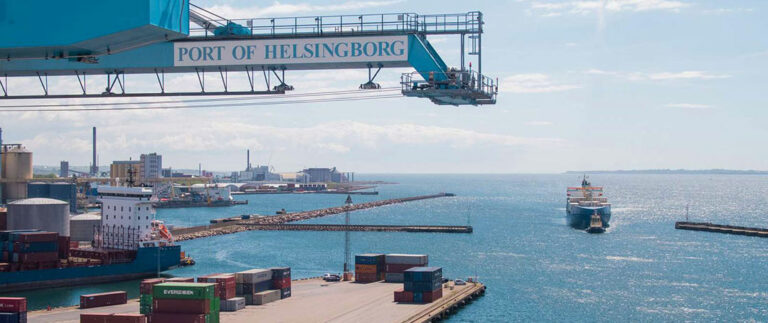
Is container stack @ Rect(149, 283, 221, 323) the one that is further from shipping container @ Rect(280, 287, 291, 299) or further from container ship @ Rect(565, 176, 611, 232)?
container ship @ Rect(565, 176, 611, 232)

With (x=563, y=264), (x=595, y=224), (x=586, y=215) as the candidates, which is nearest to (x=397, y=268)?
(x=563, y=264)

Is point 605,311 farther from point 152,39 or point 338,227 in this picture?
point 338,227

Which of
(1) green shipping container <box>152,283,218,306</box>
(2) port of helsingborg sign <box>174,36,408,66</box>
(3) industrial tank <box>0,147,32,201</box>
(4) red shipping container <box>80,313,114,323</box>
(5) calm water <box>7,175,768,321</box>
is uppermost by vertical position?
(2) port of helsingborg sign <box>174,36,408,66</box>

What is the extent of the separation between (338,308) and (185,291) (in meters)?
10.8

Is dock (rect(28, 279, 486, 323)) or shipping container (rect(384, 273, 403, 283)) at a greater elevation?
shipping container (rect(384, 273, 403, 283))

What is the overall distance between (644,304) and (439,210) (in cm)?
11267

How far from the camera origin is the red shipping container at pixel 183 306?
3550 cm

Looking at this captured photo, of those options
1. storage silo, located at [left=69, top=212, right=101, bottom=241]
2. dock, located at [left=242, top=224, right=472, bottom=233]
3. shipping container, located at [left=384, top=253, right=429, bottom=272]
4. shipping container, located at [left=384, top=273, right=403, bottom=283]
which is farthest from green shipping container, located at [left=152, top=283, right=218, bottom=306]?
dock, located at [left=242, top=224, right=472, bottom=233]

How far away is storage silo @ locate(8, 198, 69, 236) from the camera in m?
64.2

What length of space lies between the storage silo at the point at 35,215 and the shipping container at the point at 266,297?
27167 millimetres

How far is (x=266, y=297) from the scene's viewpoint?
46.1m

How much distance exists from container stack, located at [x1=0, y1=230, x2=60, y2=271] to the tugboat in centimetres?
7054

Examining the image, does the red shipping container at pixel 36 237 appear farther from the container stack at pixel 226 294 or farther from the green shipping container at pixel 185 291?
the green shipping container at pixel 185 291

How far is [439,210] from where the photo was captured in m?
164
